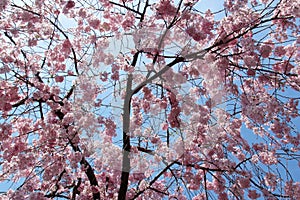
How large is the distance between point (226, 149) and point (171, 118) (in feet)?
3.62

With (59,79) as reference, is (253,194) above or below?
below

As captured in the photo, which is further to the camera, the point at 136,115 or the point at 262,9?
the point at 136,115

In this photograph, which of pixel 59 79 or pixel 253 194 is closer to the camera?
pixel 253 194

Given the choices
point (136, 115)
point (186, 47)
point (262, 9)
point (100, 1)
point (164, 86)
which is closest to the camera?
point (262, 9)

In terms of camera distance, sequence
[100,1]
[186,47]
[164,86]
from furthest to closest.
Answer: [100,1] → [164,86] → [186,47]

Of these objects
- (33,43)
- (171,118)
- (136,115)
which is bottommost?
(171,118)

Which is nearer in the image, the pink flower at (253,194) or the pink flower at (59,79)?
the pink flower at (253,194)

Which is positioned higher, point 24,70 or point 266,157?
point 24,70

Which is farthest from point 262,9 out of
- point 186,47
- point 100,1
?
point 100,1

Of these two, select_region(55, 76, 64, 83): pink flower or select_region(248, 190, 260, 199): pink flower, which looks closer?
select_region(248, 190, 260, 199): pink flower

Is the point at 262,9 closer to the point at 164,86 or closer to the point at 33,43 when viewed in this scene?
the point at 164,86

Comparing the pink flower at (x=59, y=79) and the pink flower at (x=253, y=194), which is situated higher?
the pink flower at (x=59, y=79)

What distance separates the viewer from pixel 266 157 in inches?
195

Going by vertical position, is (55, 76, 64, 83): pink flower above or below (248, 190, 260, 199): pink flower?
above
